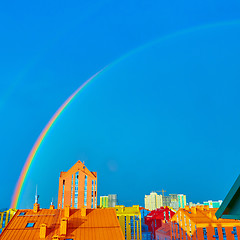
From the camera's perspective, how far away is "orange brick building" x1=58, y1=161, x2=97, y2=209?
6812 cm

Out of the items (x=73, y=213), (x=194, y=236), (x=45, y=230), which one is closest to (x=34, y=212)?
(x=73, y=213)

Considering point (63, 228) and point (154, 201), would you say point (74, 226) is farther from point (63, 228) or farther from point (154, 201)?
point (154, 201)

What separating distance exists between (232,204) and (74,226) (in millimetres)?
21923

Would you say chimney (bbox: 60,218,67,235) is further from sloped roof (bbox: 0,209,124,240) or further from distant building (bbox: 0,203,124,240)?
sloped roof (bbox: 0,209,124,240)

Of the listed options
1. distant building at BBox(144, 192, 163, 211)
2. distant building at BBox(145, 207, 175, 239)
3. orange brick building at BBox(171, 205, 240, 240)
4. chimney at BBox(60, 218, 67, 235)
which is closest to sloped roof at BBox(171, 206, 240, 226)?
orange brick building at BBox(171, 205, 240, 240)

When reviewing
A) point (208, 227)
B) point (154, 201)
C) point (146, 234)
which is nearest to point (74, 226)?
point (208, 227)

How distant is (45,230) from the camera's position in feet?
77.2

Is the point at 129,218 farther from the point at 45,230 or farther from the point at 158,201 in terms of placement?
the point at 158,201

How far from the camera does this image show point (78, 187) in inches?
2739

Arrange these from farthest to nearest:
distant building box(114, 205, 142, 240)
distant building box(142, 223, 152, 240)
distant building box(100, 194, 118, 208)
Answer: distant building box(100, 194, 118, 208)
distant building box(142, 223, 152, 240)
distant building box(114, 205, 142, 240)

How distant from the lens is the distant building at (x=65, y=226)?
2328cm

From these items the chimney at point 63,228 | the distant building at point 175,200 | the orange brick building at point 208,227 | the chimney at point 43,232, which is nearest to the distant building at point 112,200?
the distant building at point 175,200

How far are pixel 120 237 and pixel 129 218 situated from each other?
39.8 m

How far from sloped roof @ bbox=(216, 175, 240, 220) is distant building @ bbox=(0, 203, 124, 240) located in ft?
62.1
